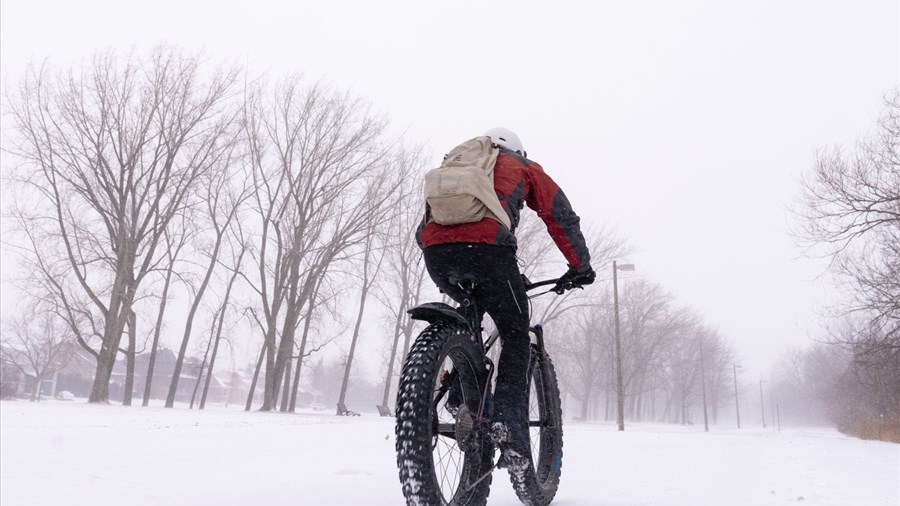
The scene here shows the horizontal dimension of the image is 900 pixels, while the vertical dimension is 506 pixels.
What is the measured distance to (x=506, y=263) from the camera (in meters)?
2.42

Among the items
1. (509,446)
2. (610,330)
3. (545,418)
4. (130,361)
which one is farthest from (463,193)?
(610,330)

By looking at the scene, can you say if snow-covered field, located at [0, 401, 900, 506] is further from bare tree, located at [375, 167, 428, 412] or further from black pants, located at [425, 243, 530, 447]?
bare tree, located at [375, 167, 428, 412]

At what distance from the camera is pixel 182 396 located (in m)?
81.0

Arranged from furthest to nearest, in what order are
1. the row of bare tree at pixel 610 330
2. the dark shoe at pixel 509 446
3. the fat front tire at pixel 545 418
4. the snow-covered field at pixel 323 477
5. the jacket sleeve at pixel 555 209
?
the row of bare tree at pixel 610 330 < the fat front tire at pixel 545 418 < the snow-covered field at pixel 323 477 < the jacket sleeve at pixel 555 209 < the dark shoe at pixel 509 446

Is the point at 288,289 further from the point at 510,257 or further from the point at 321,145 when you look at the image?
the point at 510,257

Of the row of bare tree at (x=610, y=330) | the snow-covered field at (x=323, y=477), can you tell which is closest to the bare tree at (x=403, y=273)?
the row of bare tree at (x=610, y=330)

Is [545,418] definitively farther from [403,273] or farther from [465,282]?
[403,273]

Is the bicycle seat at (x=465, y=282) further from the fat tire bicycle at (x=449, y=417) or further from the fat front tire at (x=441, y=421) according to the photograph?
the fat front tire at (x=441, y=421)

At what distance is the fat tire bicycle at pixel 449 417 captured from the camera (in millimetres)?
1993

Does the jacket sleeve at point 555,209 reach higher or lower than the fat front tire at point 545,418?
higher

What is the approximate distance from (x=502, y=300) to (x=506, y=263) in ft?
0.64

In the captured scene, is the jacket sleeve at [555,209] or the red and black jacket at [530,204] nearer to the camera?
the red and black jacket at [530,204]

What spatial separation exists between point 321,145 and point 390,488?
19.5 metres

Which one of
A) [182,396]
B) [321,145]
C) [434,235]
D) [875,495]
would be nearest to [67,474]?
[434,235]
